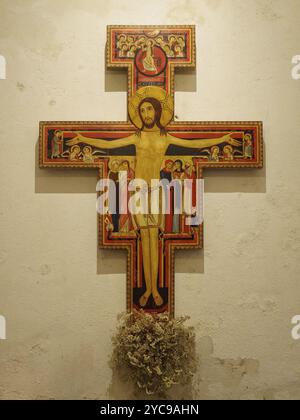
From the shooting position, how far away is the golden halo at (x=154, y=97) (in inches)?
78.0

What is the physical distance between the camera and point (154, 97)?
6.52 feet

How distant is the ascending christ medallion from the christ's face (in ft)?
0.50

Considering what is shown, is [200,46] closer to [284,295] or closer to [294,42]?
[294,42]

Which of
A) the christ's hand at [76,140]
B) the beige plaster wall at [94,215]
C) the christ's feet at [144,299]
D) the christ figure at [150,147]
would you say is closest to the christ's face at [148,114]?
the christ figure at [150,147]

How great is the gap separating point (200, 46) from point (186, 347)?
55.4 inches

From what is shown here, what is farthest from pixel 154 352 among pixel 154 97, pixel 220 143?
pixel 154 97

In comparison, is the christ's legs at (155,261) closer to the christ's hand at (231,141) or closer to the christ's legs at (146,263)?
the christ's legs at (146,263)

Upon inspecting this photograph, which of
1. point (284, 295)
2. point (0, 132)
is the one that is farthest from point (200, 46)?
point (284, 295)

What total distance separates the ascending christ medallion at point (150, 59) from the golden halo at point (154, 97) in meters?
0.09

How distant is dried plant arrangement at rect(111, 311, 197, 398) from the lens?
183 centimetres

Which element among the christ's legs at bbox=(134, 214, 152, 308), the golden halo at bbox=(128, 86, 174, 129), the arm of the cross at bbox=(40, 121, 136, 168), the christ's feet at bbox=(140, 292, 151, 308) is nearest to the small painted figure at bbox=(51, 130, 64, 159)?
the arm of the cross at bbox=(40, 121, 136, 168)

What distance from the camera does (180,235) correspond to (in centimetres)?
195

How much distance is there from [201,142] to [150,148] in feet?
0.79

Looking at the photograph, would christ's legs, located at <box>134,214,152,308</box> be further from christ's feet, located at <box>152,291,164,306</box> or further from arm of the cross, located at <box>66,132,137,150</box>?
arm of the cross, located at <box>66,132,137,150</box>
